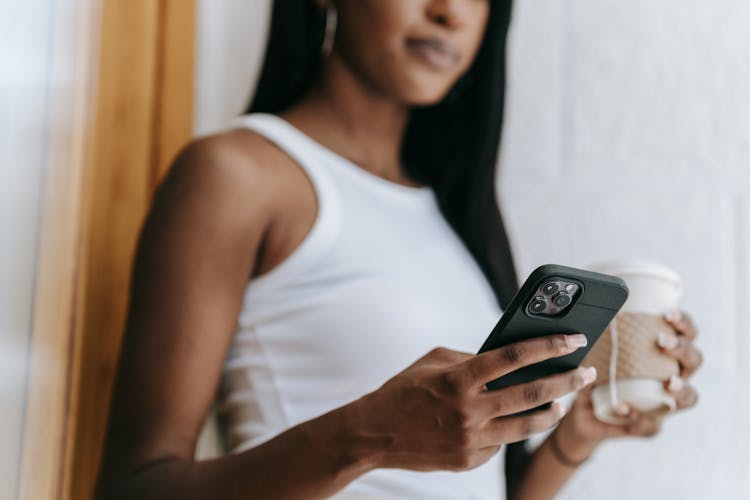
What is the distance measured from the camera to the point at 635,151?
1239 millimetres

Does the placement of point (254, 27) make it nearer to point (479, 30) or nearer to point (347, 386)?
point (479, 30)

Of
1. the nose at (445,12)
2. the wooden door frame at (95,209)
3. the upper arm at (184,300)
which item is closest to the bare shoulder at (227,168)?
the upper arm at (184,300)

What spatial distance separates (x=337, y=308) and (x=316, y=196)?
0.38ft

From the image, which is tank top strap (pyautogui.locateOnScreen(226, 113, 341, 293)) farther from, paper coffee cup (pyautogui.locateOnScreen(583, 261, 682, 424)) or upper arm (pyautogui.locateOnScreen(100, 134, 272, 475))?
paper coffee cup (pyautogui.locateOnScreen(583, 261, 682, 424))

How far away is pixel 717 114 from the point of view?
123 cm

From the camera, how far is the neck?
1.03 meters

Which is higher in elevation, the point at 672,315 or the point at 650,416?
the point at 672,315

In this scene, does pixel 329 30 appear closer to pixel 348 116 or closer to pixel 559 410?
pixel 348 116

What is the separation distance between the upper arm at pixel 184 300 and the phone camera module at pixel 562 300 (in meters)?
0.34

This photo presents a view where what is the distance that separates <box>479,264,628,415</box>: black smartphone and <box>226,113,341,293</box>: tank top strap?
0.30m

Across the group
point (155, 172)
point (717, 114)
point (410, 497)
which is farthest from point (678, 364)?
point (155, 172)

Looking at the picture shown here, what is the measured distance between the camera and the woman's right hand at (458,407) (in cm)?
58

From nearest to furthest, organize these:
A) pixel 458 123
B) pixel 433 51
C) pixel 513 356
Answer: pixel 513 356 → pixel 433 51 → pixel 458 123

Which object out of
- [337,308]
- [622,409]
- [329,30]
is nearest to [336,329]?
[337,308]
